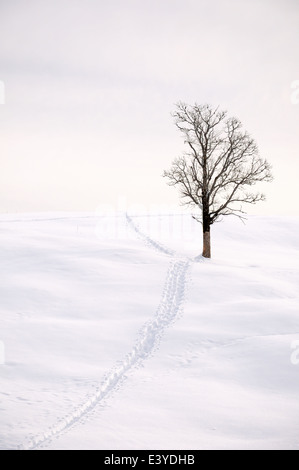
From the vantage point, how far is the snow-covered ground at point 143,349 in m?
10.5

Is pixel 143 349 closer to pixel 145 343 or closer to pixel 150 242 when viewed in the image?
pixel 145 343

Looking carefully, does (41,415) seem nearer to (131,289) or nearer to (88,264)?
(131,289)

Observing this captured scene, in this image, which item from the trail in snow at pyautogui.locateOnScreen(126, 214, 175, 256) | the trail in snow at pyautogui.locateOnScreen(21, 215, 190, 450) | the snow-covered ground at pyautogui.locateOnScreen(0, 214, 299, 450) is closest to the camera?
the trail in snow at pyautogui.locateOnScreen(21, 215, 190, 450)

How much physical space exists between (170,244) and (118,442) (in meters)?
27.2

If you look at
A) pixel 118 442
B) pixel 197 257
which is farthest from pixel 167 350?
pixel 197 257

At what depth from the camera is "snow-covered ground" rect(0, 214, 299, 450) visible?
10.5 m

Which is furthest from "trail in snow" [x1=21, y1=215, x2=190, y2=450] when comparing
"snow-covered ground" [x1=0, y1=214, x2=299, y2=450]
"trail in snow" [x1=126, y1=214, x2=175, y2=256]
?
"trail in snow" [x1=126, y1=214, x2=175, y2=256]

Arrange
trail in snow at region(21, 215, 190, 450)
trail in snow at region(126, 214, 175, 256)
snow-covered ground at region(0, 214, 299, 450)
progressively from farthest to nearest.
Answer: trail in snow at region(126, 214, 175, 256), snow-covered ground at region(0, 214, 299, 450), trail in snow at region(21, 215, 190, 450)

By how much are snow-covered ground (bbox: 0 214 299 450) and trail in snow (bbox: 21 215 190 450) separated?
51 millimetres

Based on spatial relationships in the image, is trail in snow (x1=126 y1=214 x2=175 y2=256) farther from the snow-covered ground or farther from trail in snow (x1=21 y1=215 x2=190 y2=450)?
trail in snow (x1=21 y1=215 x2=190 y2=450)

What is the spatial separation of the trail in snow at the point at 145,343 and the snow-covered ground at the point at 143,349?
0.05m

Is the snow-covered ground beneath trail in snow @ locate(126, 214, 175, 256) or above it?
beneath

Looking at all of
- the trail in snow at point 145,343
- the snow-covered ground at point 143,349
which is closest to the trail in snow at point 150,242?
the snow-covered ground at point 143,349
